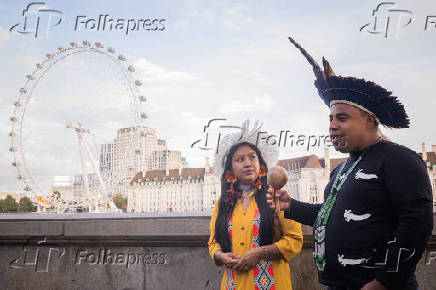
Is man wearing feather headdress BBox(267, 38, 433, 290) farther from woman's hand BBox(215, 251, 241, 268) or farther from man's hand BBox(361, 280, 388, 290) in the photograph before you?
woman's hand BBox(215, 251, 241, 268)

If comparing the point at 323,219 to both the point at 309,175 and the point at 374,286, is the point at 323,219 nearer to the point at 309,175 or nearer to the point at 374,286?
the point at 374,286

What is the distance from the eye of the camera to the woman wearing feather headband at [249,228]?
2609 millimetres

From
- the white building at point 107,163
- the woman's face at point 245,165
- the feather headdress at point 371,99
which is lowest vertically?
the woman's face at point 245,165

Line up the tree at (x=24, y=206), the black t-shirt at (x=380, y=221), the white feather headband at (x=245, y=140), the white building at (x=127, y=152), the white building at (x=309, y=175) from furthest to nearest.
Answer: the white building at (x=309, y=175), the tree at (x=24, y=206), the white building at (x=127, y=152), the white feather headband at (x=245, y=140), the black t-shirt at (x=380, y=221)

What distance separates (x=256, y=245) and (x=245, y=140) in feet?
2.54

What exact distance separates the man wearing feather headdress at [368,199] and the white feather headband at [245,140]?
0.76 meters

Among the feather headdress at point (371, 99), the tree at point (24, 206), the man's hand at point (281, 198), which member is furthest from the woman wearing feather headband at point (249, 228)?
the tree at point (24, 206)

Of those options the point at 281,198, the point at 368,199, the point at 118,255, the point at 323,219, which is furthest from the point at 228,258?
the point at 118,255

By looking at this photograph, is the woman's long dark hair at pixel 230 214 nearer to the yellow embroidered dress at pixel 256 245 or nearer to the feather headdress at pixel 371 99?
the yellow embroidered dress at pixel 256 245

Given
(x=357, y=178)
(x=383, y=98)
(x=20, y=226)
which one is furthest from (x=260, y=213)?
(x=20, y=226)

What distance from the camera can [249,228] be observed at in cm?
271

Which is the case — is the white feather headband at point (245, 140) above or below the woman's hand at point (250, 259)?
above

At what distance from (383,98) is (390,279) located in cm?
87

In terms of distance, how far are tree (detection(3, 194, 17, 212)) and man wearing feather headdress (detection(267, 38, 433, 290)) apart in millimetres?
69076
